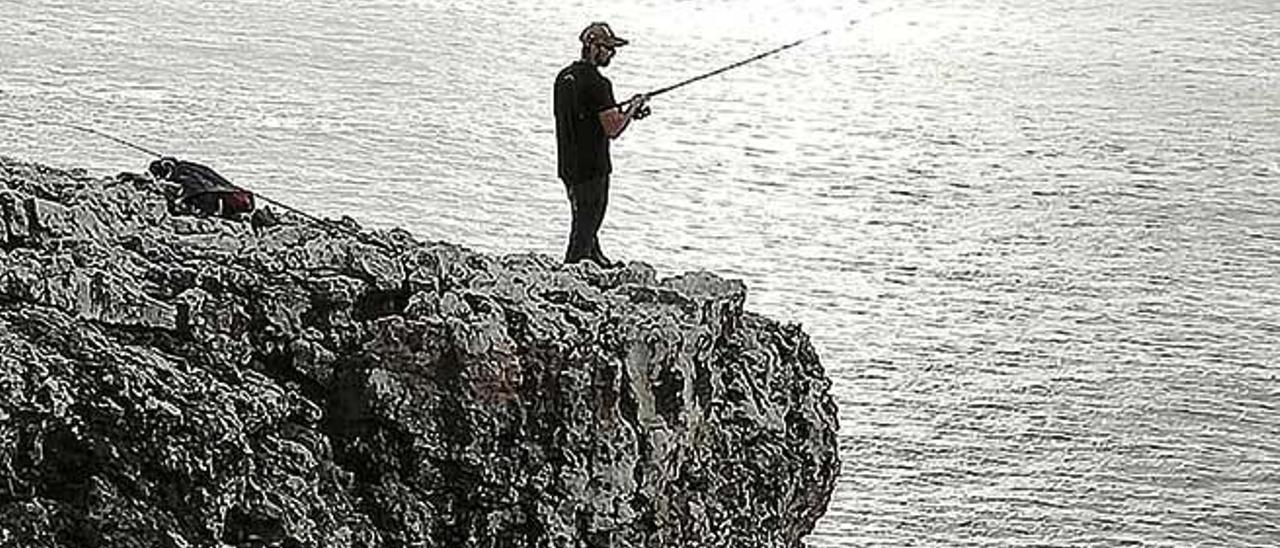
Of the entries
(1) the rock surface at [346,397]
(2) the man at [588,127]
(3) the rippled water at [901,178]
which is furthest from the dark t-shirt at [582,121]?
(1) the rock surface at [346,397]

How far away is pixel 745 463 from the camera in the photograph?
2666 millimetres

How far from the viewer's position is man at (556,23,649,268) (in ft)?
16.7

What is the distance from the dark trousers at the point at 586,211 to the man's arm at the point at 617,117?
160mm

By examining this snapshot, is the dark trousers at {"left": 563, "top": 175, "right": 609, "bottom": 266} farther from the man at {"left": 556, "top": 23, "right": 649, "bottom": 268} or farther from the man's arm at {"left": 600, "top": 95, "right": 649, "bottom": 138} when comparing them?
the man's arm at {"left": 600, "top": 95, "right": 649, "bottom": 138}

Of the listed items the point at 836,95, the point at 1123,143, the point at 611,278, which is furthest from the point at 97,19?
the point at 611,278

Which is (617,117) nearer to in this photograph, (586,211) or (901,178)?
(586,211)

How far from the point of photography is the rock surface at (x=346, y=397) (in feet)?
6.50

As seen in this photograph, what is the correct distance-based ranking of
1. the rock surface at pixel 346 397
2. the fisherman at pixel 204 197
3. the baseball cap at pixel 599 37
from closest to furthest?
the rock surface at pixel 346 397
the fisherman at pixel 204 197
the baseball cap at pixel 599 37

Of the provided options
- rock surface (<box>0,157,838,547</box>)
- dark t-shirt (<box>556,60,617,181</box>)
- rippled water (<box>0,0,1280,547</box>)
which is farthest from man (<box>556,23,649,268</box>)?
rock surface (<box>0,157,838,547</box>)

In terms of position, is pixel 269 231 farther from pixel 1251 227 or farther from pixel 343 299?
pixel 1251 227

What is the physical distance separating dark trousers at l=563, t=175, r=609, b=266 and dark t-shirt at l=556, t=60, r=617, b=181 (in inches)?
0.9

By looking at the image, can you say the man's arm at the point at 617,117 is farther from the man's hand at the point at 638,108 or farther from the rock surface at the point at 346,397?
the rock surface at the point at 346,397

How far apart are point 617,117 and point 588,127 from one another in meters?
0.15

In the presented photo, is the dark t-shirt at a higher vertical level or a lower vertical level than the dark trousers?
higher
